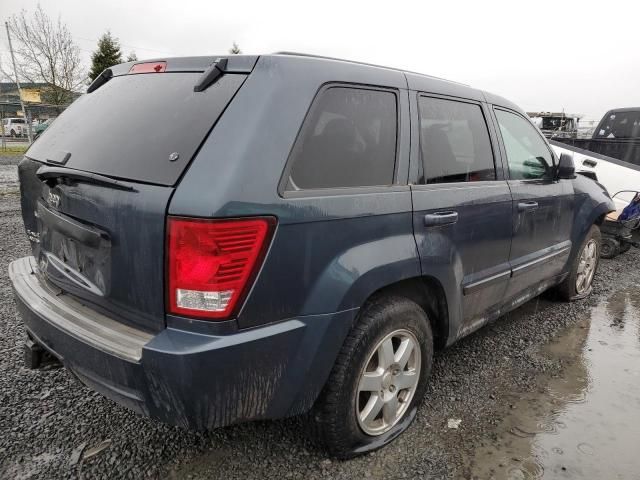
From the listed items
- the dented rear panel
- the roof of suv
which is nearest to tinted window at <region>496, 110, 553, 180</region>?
the roof of suv

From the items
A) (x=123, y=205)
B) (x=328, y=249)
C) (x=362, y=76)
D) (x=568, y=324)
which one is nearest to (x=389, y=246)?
(x=328, y=249)

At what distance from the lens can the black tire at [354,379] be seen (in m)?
2.06

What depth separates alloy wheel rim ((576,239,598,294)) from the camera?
4551 mm

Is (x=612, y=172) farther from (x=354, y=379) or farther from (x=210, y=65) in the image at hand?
(x=210, y=65)

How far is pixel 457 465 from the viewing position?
2.28 meters

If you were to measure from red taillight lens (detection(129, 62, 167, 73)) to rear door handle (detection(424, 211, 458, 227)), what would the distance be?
1.42 metres

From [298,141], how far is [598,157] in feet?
22.6

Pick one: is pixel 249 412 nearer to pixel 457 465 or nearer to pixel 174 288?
pixel 174 288

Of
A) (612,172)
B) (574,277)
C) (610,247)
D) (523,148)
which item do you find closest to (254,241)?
(523,148)

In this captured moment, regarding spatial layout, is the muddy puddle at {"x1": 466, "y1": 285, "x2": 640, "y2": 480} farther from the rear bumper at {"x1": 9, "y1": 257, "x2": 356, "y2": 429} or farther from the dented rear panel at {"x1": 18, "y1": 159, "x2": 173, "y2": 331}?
the dented rear panel at {"x1": 18, "y1": 159, "x2": 173, "y2": 331}

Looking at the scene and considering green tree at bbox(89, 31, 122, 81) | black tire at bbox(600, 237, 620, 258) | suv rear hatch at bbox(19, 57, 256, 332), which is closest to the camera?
suv rear hatch at bbox(19, 57, 256, 332)

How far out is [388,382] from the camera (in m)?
2.34

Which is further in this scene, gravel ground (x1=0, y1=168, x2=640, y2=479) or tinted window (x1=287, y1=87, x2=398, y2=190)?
gravel ground (x1=0, y1=168, x2=640, y2=479)

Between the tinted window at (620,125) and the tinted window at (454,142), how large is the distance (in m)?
8.33
